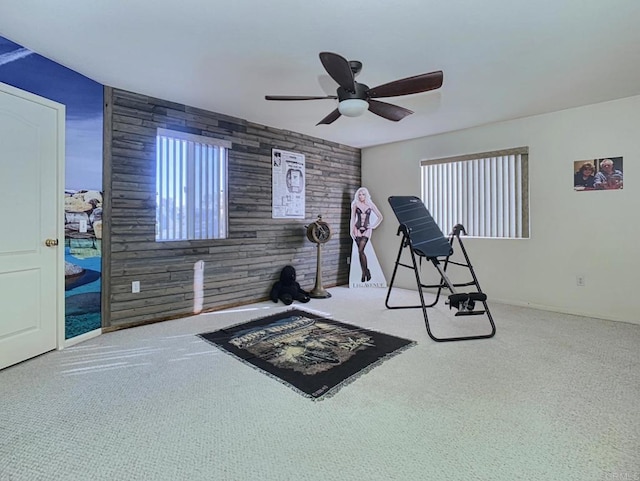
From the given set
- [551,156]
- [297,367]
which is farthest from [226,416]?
[551,156]

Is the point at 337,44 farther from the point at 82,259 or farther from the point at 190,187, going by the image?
the point at 82,259

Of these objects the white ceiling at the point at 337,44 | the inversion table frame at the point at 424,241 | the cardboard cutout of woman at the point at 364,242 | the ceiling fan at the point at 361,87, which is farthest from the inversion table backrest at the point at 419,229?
the cardboard cutout of woman at the point at 364,242

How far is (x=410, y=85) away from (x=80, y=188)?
2979 mm

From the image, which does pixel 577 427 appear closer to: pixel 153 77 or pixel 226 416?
pixel 226 416

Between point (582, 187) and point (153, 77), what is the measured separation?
4.72 meters

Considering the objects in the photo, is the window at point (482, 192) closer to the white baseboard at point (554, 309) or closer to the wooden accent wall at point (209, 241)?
the white baseboard at point (554, 309)

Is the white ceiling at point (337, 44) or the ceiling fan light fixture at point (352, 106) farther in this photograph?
the ceiling fan light fixture at point (352, 106)

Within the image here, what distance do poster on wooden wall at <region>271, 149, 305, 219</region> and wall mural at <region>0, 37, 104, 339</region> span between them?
2117 millimetres

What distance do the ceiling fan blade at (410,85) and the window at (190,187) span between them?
227 cm

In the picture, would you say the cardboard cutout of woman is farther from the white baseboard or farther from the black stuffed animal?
the white baseboard

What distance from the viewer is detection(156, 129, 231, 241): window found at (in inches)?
143

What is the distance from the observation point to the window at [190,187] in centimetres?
362

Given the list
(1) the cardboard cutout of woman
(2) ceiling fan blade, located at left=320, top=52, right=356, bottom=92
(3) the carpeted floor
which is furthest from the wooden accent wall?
(2) ceiling fan blade, located at left=320, top=52, right=356, bottom=92

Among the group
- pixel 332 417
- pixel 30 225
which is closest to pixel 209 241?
pixel 30 225
